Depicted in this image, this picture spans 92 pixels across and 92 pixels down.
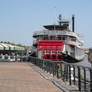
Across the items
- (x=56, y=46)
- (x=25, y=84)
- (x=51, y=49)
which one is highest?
(x=56, y=46)

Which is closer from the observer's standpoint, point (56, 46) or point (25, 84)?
point (25, 84)

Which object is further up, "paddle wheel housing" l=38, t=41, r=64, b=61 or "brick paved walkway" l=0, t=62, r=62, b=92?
"paddle wheel housing" l=38, t=41, r=64, b=61

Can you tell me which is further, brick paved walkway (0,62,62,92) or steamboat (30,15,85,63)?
steamboat (30,15,85,63)

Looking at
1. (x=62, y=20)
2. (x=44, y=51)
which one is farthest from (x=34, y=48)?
(x=62, y=20)

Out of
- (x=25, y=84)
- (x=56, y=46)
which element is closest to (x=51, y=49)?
(x=56, y=46)

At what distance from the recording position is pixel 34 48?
41406mm

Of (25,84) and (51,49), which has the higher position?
(51,49)

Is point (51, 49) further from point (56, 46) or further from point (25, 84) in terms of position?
point (25, 84)

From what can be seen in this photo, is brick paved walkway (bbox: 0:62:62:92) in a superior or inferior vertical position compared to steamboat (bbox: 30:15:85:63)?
inferior

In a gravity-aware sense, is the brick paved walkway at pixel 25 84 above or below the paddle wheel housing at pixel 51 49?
below

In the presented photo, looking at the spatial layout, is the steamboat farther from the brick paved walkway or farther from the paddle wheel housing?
the brick paved walkway

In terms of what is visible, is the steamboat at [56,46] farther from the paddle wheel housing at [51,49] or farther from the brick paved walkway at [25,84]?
the brick paved walkway at [25,84]

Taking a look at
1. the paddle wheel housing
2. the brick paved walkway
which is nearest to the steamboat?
the paddle wheel housing

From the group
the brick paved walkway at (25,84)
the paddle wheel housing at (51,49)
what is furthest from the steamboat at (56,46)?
the brick paved walkway at (25,84)
